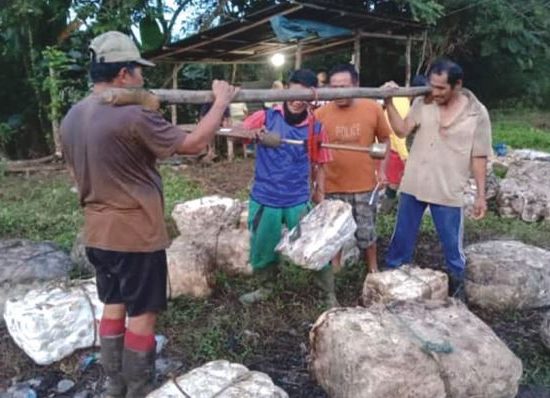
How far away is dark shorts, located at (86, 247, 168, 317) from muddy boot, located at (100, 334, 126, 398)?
0.76ft

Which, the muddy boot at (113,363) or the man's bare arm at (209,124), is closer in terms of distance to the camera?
the man's bare arm at (209,124)

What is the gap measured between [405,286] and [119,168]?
6.77 feet

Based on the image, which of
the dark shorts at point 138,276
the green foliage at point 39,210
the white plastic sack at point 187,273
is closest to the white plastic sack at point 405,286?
the white plastic sack at point 187,273

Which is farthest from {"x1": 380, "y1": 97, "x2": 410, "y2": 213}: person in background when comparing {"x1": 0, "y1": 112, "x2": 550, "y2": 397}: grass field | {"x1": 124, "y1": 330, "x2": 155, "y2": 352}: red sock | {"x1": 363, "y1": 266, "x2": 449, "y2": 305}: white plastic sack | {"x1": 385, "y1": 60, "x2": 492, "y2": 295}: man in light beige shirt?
{"x1": 124, "y1": 330, "x2": 155, "y2": 352}: red sock

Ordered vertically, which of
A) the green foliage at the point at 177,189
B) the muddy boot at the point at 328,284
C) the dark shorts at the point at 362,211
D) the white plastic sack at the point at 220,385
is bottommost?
the green foliage at the point at 177,189

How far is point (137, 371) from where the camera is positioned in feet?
8.71

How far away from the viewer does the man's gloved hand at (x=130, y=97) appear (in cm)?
236

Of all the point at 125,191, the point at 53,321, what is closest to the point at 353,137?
the point at 125,191

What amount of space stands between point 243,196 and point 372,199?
3404mm

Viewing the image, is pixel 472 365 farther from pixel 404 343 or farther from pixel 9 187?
pixel 9 187

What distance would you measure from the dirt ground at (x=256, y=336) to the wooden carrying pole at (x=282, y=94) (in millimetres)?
1515

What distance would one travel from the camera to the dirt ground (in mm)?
3121

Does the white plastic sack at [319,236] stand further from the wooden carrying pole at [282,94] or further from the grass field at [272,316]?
the wooden carrying pole at [282,94]

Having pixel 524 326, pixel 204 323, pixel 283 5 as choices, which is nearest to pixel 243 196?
pixel 283 5
